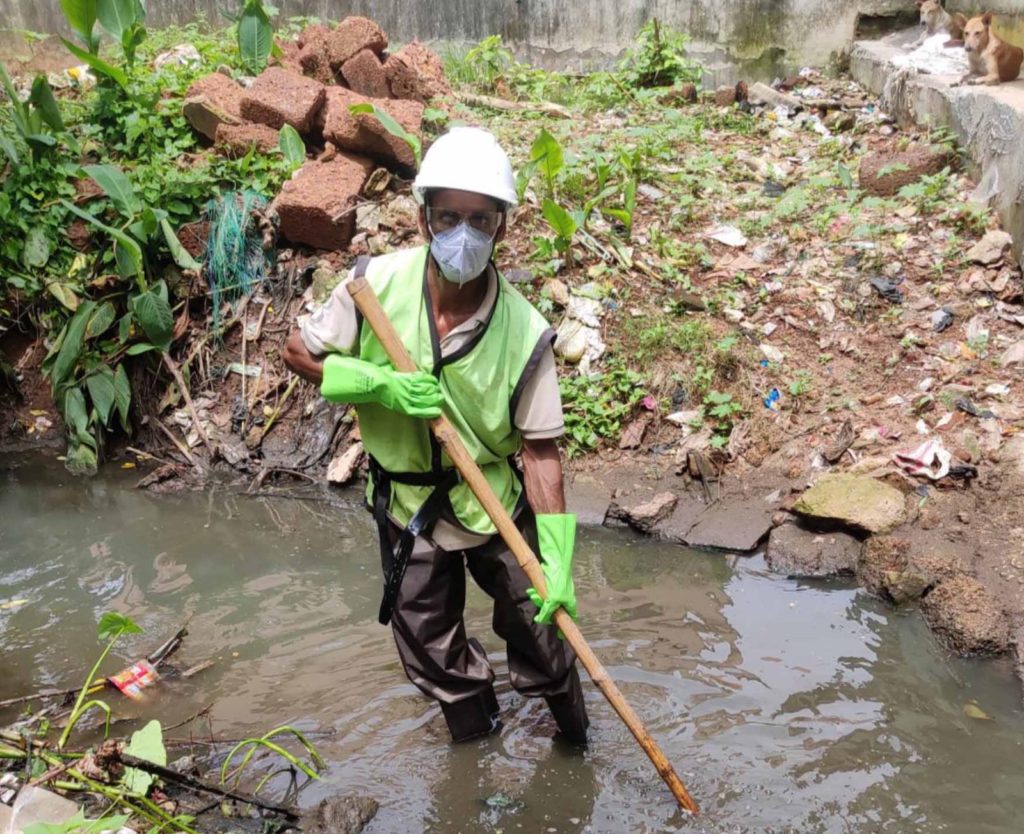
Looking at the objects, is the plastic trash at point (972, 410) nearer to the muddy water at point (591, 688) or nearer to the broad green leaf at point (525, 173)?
the muddy water at point (591, 688)

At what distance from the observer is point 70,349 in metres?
5.24

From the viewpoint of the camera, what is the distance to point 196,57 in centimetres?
720

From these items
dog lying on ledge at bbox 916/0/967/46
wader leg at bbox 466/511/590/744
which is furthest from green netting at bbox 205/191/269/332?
dog lying on ledge at bbox 916/0/967/46

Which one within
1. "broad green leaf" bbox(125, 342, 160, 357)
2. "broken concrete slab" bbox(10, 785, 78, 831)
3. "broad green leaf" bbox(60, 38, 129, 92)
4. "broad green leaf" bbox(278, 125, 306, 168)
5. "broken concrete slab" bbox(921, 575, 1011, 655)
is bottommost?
"broken concrete slab" bbox(921, 575, 1011, 655)

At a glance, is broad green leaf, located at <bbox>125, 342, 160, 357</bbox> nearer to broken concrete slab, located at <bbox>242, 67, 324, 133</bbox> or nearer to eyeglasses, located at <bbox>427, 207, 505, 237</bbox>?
broken concrete slab, located at <bbox>242, 67, 324, 133</bbox>

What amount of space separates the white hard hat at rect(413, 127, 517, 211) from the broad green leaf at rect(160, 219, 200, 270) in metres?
3.46

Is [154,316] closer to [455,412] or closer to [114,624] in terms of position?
[114,624]

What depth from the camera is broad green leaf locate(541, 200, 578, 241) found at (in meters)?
5.14

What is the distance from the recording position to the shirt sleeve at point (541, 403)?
2.55m

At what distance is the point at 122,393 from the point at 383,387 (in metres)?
3.45

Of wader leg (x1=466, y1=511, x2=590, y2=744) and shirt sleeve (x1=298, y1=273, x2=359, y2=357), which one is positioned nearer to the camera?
shirt sleeve (x1=298, y1=273, x2=359, y2=357)

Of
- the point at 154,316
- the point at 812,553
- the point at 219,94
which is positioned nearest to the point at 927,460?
the point at 812,553

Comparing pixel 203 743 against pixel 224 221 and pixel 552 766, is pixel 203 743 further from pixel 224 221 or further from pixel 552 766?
pixel 224 221

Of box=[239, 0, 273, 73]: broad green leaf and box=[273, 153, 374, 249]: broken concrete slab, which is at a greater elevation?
box=[239, 0, 273, 73]: broad green leaf
